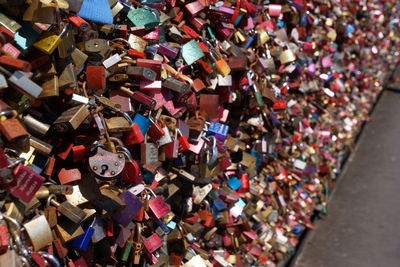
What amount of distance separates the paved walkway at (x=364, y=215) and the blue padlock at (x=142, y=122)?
7.21ft

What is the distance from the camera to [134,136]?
201cm

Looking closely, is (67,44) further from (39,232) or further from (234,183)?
(234,183)

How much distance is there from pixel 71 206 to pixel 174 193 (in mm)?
774

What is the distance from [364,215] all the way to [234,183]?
1942mm

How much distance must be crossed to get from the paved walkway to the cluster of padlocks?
0.28 metres

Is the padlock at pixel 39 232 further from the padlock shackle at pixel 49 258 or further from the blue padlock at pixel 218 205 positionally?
the blue padlock at pixel 218 205

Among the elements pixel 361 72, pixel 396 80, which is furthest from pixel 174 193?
pixel 396 80

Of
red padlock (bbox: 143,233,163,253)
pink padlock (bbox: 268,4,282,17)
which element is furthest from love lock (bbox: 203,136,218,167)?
pink padlock (bbox: 268,4,282,17)

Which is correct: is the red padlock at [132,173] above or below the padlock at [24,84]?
below

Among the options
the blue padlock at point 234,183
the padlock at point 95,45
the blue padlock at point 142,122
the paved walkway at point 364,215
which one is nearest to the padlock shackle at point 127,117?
the blue padlock at point 142,122

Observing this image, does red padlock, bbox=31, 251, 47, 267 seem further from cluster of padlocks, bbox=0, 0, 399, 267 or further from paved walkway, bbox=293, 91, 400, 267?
paved walkway, bbox=293, 91, 400, 267

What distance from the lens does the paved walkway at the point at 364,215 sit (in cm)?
398

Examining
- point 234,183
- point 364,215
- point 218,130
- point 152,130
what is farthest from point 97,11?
point 364,215

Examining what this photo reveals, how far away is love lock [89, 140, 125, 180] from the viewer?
181 cm
